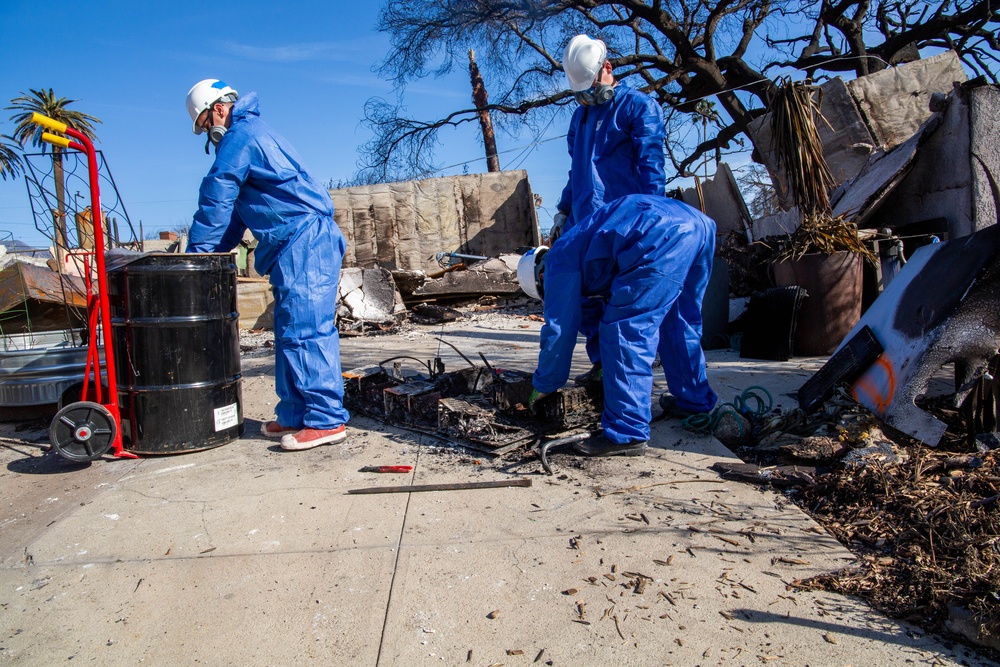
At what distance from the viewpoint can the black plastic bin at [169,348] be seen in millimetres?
3158

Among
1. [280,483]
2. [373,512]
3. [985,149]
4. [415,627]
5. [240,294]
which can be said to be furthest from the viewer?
[240,294]

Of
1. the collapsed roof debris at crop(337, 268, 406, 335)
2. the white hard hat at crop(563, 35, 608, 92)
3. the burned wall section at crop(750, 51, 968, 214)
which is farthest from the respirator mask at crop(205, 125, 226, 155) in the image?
the burned wall section at crop(750, 51, 968, 214)

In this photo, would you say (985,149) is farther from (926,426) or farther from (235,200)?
(235,200)

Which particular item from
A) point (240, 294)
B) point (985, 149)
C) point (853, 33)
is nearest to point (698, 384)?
point (985, 149)

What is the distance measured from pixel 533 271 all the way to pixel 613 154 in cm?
95

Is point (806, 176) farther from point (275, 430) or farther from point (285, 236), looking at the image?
point (275, 430)

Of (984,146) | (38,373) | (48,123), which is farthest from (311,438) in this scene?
(984,146)

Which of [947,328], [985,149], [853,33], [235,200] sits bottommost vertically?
[947,328]

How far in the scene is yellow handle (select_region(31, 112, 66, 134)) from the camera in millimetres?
2767

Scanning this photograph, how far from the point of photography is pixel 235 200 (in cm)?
336

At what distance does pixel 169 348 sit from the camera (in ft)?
10.5

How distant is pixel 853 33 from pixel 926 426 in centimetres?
1406

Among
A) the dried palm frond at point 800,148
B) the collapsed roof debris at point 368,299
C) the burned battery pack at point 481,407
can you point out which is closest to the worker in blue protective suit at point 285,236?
the burned battery pack at point 481,407

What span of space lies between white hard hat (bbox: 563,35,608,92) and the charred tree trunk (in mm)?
12091
